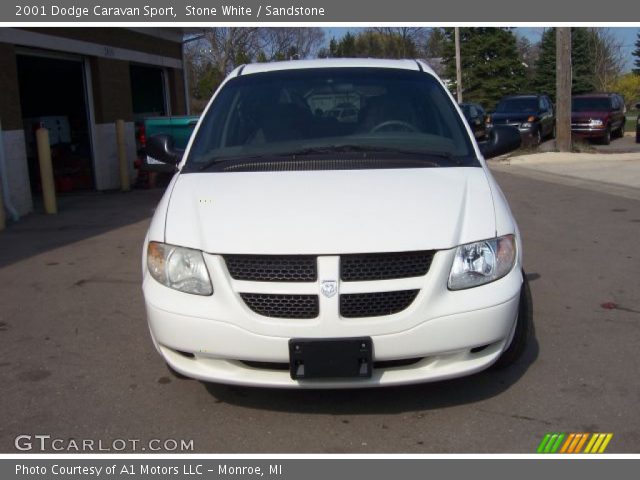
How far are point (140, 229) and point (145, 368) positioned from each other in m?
5.22

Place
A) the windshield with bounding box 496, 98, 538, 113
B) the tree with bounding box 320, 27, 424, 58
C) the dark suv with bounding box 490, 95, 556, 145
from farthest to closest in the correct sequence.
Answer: the tree with bounding box 320, 27, 424, 58
the windshield with bounding box 496, 98, 538, 113
the dark suv with bounding box 490, 95, 556, 145

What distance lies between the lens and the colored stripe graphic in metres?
3.42

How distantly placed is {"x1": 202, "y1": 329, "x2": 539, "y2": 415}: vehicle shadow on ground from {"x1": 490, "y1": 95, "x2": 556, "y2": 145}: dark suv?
60.7 ft

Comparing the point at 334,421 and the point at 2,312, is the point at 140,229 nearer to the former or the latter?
the point at 2,312

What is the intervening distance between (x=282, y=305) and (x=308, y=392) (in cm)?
82

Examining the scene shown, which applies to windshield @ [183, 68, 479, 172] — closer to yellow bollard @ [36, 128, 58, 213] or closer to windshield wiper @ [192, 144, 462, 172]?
windshield wiper @ [192, 144, 462, 172]

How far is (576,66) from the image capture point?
50562 mm

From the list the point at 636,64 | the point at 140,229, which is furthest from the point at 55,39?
the point at 636,64

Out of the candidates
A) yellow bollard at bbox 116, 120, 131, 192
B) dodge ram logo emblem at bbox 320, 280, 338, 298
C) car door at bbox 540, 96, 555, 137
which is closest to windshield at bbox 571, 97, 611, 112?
car door at bbox 540, 96, 555, 137

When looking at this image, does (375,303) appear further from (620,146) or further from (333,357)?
(620,146)

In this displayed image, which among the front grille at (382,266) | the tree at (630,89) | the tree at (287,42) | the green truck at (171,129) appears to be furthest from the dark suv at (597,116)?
the tree at (630,89)

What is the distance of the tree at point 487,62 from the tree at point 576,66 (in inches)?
105

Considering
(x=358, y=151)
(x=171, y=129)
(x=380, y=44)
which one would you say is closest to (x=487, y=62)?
(x=380, y=44)

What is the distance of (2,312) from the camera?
580 cm
